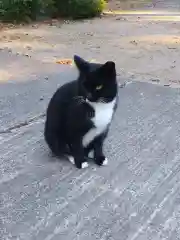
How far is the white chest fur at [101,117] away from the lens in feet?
11.0

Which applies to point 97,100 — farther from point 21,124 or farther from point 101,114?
point 21,124

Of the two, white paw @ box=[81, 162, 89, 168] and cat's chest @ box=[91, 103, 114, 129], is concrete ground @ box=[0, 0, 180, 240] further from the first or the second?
cat's chest @ box=[91, 103, 114, 129]

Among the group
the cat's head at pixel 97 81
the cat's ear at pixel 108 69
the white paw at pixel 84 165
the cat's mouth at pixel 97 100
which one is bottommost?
the white paw at pixel 84 165

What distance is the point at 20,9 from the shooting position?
37.9ft

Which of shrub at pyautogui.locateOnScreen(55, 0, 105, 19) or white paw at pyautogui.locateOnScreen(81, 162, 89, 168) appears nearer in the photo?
white paw at pyautogui.locateOnScreen(81, 162, 89, 168)

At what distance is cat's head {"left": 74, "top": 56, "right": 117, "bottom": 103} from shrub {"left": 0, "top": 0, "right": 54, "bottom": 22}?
8.57 meters

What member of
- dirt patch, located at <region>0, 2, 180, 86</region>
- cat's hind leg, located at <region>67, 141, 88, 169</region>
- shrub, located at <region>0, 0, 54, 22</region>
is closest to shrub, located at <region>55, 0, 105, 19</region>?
dirt patch, located at <region>0, 2, 180, 86</region>

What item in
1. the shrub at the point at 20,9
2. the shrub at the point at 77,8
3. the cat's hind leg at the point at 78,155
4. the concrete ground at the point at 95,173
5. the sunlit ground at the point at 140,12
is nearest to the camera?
the concrete ground at the point at 95,173

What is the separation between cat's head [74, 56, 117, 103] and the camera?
10.5 feet

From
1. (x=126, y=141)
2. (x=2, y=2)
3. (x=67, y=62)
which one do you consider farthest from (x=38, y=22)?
(x=126, y=141)

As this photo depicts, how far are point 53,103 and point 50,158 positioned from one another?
455mm

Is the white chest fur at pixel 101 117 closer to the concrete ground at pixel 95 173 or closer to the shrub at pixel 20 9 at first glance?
the concrete ground at pixel 95 173

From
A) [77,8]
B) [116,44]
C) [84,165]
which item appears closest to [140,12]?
[77,8]

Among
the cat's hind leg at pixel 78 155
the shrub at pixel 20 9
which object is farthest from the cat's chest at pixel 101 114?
the shrub at pixel 20 9
